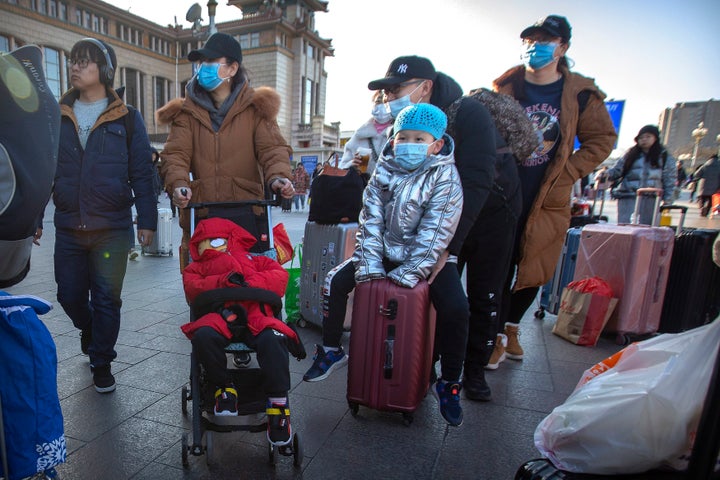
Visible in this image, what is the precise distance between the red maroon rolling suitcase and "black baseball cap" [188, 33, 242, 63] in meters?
1.69

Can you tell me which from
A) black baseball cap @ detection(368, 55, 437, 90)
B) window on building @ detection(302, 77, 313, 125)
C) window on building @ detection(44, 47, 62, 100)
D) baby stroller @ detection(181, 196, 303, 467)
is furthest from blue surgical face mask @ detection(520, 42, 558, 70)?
window on building @ detection(302, 77, 313, 125)

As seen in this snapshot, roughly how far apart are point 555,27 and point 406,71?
118 centimetres

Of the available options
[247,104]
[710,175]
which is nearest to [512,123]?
[247,104]

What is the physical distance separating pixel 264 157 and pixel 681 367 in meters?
2.39

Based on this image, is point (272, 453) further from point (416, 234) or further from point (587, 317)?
point (587, 317)

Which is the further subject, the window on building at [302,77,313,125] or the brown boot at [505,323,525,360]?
the window on building at [302,77,313,125]

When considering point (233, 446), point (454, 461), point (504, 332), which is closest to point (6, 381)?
point (233, 446)

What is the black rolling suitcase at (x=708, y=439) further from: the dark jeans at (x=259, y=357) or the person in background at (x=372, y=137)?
the person in background at (x=372, y=137)

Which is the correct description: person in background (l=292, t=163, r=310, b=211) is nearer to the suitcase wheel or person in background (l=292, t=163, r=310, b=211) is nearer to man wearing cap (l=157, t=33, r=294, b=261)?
man wearing cap (l=157, t=33, r=294, b=261)

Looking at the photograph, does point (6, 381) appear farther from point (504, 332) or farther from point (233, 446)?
point (504, 332)

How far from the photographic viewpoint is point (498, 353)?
10.9 feet

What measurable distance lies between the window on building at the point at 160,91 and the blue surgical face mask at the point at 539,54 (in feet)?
159

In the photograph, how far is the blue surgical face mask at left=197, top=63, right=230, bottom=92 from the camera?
2738 millimetres

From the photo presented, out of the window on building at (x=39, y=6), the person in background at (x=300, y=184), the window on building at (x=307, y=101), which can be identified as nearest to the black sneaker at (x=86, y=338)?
the person in background at (x=300, y=184)
